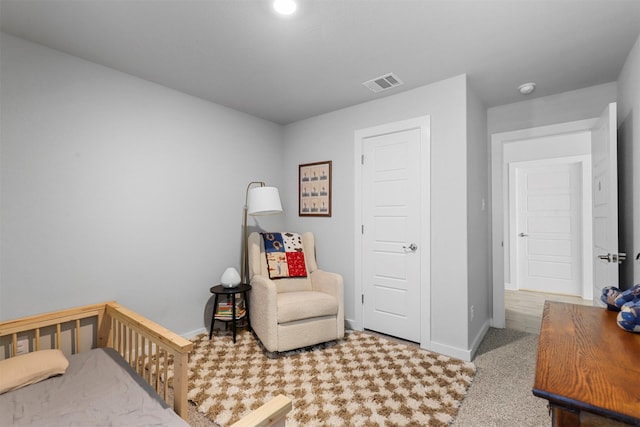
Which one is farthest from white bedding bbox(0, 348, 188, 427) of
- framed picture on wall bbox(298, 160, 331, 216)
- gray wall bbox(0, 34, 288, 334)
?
framed picture on wall bbox(298, 160, 331, 216)

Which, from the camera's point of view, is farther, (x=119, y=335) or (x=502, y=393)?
(x=119, y=335)

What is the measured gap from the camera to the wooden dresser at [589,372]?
71cm

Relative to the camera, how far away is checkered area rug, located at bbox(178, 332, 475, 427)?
1.75 meters

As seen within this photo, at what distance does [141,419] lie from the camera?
4.16 feet

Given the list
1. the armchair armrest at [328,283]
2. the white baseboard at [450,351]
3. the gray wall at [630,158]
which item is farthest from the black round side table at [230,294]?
the gray wall at [630,158]

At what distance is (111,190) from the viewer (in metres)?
2.38

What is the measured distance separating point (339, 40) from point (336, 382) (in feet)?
7.64

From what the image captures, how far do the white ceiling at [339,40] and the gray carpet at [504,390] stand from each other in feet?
7.63

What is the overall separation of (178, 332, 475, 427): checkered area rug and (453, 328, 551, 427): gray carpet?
3.5 inches

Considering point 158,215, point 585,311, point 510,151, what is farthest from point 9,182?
point 510,151

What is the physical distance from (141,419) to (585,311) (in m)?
2.05

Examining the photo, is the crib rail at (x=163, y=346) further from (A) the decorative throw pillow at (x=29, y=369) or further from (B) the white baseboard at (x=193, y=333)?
(B) the white baseboard at (x=193, y=333)

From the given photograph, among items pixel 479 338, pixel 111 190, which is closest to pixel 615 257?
pixel 479 338

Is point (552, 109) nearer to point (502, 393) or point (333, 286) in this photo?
point (502, 393)
